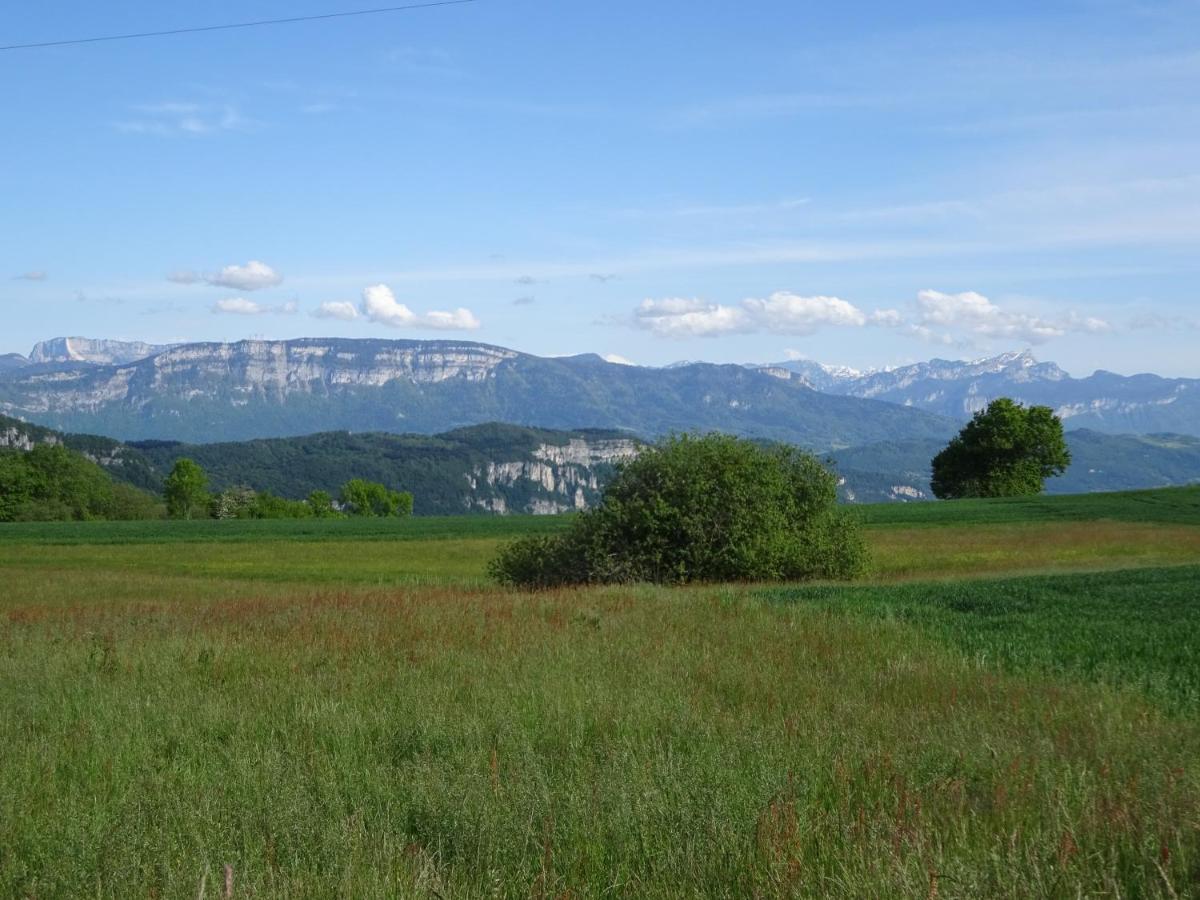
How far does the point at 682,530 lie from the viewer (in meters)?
30.5

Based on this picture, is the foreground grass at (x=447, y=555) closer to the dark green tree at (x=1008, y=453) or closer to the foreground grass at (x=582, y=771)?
the foreground grass at (x=582, y=771)

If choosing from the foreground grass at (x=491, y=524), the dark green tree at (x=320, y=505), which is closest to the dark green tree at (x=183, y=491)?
the dark green tree at (x=320, y=505)

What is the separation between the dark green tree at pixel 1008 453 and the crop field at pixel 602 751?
301ft

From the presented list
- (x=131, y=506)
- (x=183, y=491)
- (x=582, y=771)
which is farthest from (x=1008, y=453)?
(x=582, y=771)

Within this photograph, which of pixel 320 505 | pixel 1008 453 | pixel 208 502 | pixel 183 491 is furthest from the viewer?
pixel 320 505

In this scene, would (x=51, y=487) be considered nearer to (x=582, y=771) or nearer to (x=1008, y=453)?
(x=1008, y=453)

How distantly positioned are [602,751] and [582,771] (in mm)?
571

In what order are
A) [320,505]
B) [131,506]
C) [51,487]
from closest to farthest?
[51,487] < [131,506] < [320,505]

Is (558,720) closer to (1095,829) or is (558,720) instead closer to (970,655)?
(1095,829)

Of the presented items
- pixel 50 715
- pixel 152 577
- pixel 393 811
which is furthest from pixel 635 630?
pixel 152 577

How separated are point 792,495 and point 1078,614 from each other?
1563 centimetres

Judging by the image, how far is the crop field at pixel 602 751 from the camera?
5.47 metres

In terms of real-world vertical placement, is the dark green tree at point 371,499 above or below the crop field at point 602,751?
below

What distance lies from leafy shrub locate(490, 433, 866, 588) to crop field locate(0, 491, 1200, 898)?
11901mm
